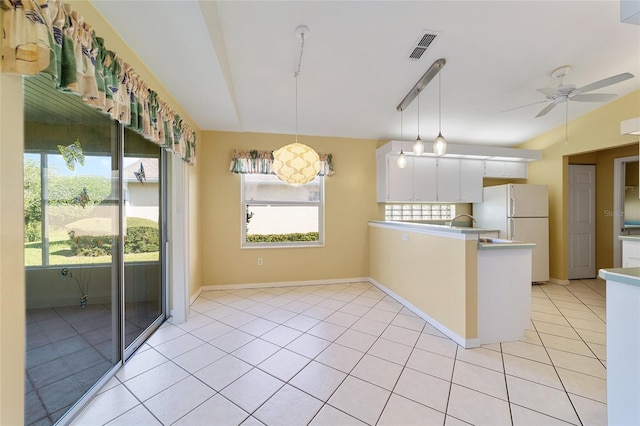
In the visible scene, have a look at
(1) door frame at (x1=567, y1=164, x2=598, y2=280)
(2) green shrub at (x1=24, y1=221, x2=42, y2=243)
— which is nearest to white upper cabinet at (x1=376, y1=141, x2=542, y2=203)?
(1) door frame at (x1=567, y1=164, x2=598, y2=280)

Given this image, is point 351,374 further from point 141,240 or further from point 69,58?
point 69,58

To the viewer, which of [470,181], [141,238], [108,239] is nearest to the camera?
[108,239]

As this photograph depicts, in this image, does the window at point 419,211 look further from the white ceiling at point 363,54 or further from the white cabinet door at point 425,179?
the white ceiling at point 363,54

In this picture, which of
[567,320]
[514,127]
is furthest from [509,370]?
[514,127]

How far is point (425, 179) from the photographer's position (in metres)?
4.26

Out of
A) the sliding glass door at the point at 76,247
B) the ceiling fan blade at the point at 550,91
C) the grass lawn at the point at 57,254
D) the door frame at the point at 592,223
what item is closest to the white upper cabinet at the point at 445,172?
the door frame at the point at 592,223

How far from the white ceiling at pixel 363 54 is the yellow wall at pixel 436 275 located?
1945mm

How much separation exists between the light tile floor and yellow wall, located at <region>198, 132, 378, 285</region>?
1.06 m

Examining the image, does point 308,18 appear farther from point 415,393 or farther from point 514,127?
point 514,127

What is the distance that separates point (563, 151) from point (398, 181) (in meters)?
2.81

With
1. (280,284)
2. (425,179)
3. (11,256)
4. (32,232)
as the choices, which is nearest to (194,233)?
(280,284)

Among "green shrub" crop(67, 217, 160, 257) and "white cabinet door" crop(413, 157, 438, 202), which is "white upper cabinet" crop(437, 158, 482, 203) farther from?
"green shrub" crop(67, 217, 160, 257)

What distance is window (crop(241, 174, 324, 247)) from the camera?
13.4 feet

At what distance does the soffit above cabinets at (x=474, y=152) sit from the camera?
3909 mm
